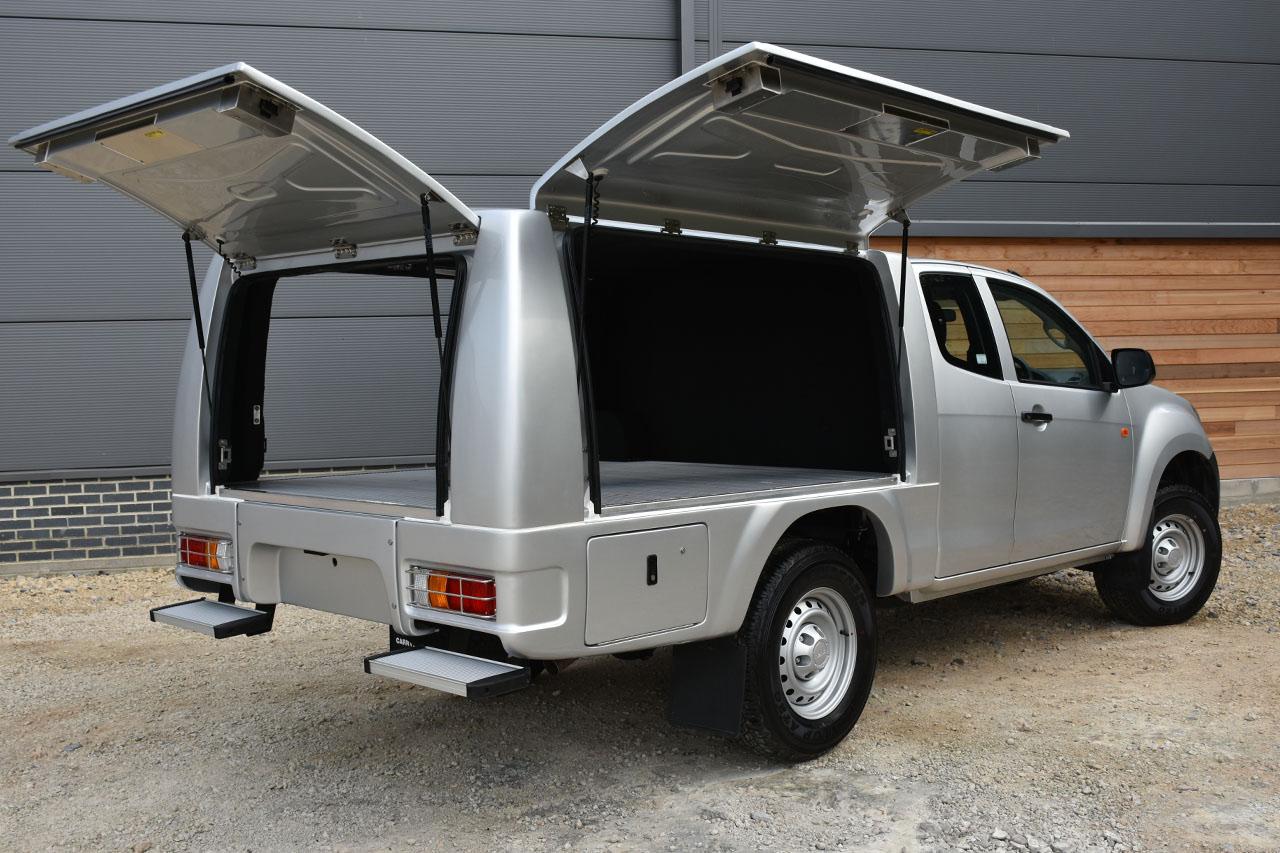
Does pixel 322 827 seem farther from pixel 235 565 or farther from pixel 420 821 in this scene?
pixel 235 565

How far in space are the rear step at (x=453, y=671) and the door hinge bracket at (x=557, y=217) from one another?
4.56 ft

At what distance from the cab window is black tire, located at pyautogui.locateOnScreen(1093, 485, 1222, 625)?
0.93 m

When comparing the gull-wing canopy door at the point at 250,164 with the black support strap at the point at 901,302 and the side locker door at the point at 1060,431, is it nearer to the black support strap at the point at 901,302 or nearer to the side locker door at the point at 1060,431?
the black support strap at the point at 901,302

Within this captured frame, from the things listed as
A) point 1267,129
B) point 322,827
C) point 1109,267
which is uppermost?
point 1267,129

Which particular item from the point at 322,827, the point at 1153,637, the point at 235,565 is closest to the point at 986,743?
the point at 1153,637

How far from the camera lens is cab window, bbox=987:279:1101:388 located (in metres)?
5.26

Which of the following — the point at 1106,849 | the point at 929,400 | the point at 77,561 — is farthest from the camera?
the point at 77,561

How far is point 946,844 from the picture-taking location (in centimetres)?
344

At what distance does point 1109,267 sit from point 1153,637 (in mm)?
5117

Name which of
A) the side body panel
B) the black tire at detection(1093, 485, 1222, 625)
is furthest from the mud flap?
the black tire at detection(1093, 485, 1222, 625)

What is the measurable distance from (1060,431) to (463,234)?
3.16 m

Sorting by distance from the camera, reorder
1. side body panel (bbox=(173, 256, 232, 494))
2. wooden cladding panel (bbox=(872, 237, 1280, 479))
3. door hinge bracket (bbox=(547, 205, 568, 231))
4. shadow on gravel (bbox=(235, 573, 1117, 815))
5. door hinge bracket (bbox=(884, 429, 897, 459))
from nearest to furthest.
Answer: door hinge bracket (bbox=(547, 205, 568, 231)) < shadow on gravel (bbox=(235, 573, 1117, 815)) < side body panel (bbox=(173, 256, 232, 494)) < door hinge bracket (bbox=(884, 429, 897, 459)) < wooden cladding panel (bbox=(872, 237, 1280, 479))

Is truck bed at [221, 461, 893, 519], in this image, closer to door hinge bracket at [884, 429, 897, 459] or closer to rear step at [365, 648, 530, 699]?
door hinge bracket at [884, 429, 897, 459]

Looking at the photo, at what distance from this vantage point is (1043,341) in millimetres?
5648
